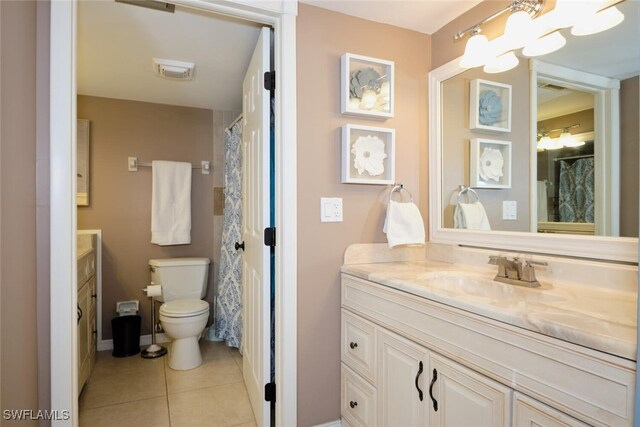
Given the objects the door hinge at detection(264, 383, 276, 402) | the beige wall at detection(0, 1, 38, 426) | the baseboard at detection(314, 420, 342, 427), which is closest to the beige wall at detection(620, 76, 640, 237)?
the baseboard at detection(314, 420, 342, 427)

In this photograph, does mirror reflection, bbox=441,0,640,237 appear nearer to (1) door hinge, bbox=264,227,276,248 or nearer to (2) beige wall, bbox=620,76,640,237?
(2) beige wall, bbox=620,76,640,237

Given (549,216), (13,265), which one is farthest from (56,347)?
(549,216)

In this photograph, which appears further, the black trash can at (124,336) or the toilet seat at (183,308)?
the black trash can at (124,336)

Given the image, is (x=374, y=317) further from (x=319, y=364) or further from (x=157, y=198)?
(x=157, y=198)

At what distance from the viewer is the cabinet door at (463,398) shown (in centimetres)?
92

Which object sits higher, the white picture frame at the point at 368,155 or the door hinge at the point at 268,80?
the door hinge at the point at 268,80

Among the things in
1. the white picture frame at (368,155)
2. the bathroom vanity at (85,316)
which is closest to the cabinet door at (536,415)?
the white picture frame at (368,155)

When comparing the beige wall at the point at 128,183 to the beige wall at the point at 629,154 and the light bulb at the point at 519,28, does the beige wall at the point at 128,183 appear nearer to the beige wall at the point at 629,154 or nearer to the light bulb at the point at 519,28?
the light bulb at the point at 519,28

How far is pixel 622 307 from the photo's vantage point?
3.13 ft

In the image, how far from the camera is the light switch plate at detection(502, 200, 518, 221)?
1529 mm

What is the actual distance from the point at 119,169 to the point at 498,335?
3.12 m

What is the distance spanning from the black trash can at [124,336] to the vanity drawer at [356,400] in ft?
6.47

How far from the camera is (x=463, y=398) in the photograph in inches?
40.7
